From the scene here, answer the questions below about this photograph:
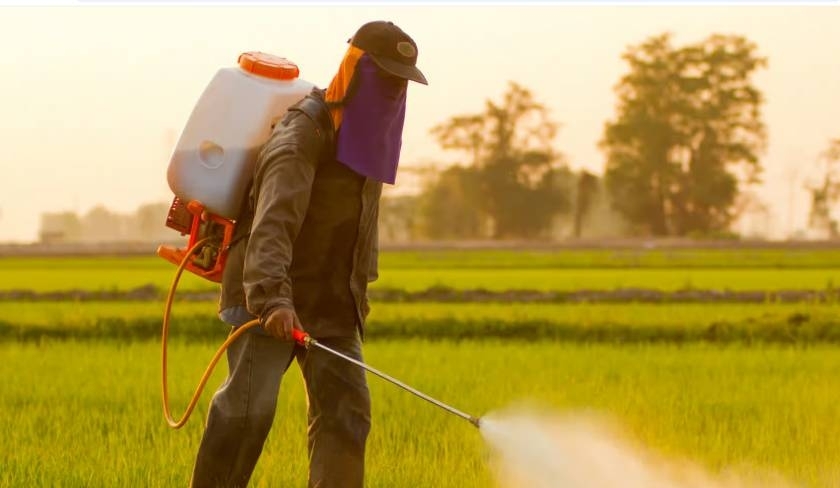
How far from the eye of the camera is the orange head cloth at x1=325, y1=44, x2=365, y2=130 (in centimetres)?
335

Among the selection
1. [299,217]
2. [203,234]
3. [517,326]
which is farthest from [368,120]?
[517,326]

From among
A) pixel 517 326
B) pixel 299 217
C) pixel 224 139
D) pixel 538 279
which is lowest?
pixel 538 279

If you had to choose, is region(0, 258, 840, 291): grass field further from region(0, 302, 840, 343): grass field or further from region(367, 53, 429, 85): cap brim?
region(367, 53, 429, 85): cap brim

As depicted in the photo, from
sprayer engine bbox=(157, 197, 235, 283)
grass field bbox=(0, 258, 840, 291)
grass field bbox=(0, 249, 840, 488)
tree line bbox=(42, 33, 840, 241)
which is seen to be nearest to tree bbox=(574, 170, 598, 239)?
tree line bbox=(42, 33, 840, 241)

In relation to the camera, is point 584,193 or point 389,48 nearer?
point 389,48

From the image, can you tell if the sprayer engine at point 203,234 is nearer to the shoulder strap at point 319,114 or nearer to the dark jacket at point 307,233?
the dark jacket at point 307,233

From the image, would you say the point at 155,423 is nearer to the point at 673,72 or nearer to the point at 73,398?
the point at 73,398

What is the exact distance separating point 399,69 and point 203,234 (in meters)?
0.79

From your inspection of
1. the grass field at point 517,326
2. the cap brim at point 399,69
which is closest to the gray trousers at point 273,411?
the cap brim at point 399,69

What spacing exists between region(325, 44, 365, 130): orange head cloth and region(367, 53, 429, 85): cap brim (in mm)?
55

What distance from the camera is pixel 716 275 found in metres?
21.4

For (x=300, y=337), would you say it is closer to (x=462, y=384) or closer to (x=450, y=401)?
(x=450, y=401)

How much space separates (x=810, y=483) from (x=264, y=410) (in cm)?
199

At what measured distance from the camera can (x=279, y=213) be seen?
127 inches
